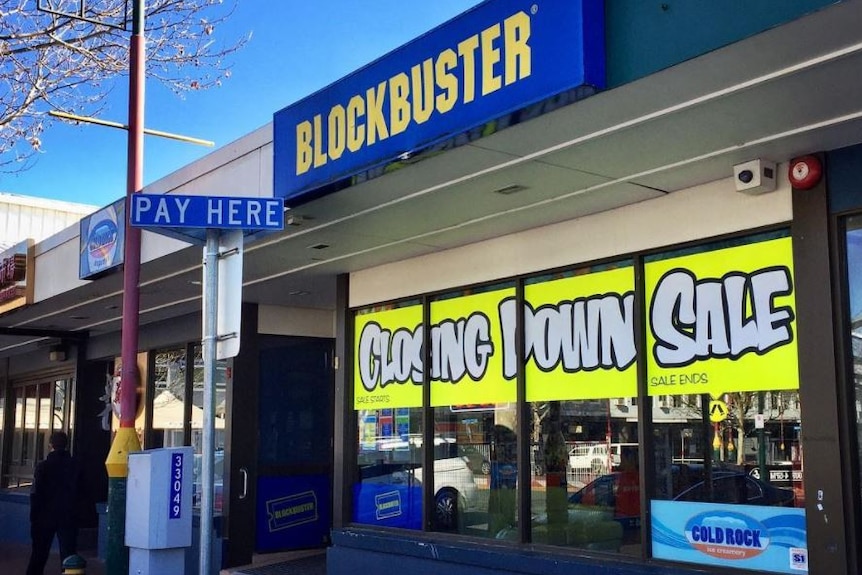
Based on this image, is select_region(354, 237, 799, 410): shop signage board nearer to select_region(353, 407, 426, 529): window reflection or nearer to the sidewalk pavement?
select_region(353, 407, 426, 529): window reflection

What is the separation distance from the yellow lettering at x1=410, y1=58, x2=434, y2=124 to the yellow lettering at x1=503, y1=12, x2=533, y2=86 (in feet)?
2.08

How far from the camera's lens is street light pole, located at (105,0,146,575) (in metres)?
6.38

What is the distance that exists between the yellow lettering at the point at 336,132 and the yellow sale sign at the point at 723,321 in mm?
2379

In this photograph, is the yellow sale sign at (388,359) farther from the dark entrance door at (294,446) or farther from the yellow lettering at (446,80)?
the yellow lettering at (446,80)

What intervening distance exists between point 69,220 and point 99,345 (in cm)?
959

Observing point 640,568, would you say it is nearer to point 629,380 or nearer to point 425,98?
point 629,380

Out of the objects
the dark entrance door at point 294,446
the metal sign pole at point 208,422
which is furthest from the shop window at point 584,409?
the dark entrance door at point 294,446

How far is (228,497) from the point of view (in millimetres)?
10688

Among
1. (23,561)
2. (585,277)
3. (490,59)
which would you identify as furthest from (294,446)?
(490,59)

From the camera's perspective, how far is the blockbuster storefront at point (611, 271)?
4473 millimetres

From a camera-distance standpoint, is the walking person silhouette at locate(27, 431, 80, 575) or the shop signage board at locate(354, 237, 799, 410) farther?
the walking person silhouette at locate(27, 431, 80, 575)

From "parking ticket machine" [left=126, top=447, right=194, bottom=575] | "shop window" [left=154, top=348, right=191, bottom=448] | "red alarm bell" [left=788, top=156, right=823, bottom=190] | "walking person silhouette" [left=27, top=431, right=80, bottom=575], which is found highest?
"red alarm bell" [left=788, top=156, right=823, bottom=190]

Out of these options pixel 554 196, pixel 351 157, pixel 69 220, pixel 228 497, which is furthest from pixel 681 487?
pixel 69 220

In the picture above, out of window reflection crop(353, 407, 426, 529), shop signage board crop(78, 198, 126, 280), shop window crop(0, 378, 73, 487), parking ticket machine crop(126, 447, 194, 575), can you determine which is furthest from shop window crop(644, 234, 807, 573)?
shop window crop(0, 378, 73, 487)
